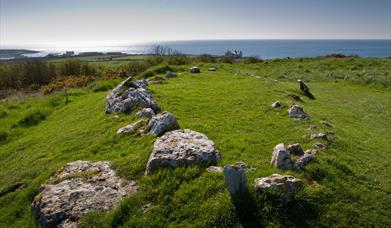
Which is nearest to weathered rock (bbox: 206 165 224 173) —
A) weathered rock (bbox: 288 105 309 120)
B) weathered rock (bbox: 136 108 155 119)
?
weathered rock (bbox: 136 108 155 119)

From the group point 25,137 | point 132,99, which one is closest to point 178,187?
point 132,99

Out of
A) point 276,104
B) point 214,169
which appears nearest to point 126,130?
point 214,169

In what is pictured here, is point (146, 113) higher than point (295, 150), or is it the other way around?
point (146, 113)

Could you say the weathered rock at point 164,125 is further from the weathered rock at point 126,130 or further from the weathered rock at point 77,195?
the weathered rock at point 77,195

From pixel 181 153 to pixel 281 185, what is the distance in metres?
3.50

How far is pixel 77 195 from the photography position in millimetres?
9836

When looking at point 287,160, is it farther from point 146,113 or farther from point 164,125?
point 146,113

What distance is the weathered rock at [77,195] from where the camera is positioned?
926 cm

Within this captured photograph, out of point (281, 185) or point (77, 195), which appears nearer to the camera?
point (281, 185)

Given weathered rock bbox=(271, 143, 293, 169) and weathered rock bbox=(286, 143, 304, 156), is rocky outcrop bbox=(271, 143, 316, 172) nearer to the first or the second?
weathered rock bbox=(271, 143, 293, 169)

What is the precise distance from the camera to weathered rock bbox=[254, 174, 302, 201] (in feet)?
28.9

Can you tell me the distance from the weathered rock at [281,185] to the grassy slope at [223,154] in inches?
9.9

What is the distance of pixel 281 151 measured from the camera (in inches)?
408

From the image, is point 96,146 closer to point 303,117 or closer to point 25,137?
point 25,137
